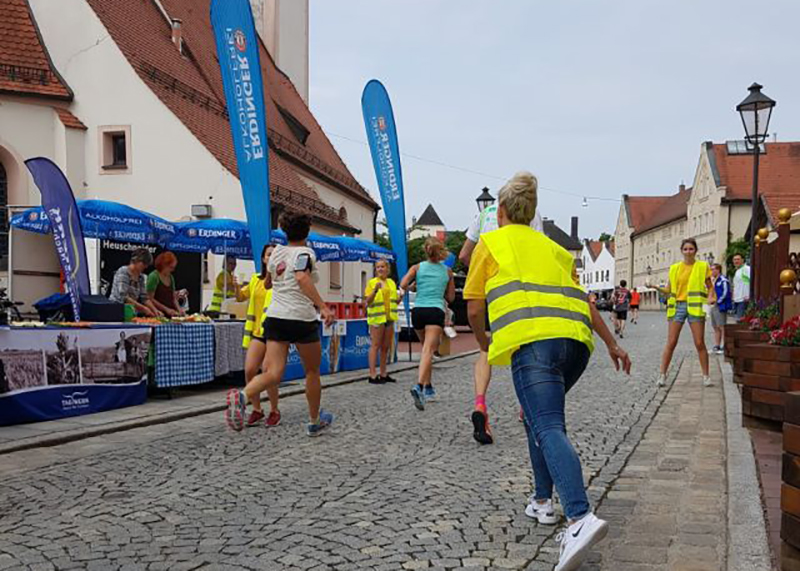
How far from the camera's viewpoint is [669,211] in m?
86.6

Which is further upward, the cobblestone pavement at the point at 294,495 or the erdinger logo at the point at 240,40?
the erdinger logo at the point at 240,40

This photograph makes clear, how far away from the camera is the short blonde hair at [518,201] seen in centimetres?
377

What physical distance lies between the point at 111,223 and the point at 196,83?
13922 mm

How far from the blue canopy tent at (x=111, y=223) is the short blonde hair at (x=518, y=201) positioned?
9897 mm

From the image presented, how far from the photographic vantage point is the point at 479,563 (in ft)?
11.5

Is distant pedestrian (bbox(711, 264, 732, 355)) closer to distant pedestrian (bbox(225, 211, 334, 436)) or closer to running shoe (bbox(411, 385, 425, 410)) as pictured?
running shoe (bbox(411, 385, 425, 410))

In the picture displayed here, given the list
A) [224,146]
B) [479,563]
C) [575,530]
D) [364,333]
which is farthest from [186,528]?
[224,146]

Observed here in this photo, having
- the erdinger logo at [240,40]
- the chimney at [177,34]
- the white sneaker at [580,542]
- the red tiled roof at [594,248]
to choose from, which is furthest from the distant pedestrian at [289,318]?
the red tiled roof at [594,248]

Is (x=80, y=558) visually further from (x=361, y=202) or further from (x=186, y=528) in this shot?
(x=361, y=202)

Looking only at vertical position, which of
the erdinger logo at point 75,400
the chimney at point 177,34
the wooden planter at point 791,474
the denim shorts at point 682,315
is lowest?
the erdinger logo at point 75,400

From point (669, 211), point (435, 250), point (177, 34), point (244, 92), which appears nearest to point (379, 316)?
point (435, 250)

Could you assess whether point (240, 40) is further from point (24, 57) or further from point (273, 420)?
point (24, 57)

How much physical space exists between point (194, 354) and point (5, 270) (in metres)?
12.4

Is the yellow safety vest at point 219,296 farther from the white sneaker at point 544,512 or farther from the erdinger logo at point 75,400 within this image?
the white sneaker at point 544,512
